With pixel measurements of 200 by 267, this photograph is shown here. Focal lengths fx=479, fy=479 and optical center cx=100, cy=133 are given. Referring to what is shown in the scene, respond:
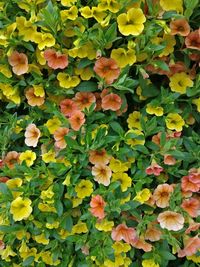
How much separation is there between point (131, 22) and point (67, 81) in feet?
1.03

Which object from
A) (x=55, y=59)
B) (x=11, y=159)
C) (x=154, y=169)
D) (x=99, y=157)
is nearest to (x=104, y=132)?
(x=99, y=157)

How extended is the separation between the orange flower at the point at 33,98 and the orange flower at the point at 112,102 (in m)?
0.25

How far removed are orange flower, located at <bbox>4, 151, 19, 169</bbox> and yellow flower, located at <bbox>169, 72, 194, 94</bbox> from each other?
0.63 m

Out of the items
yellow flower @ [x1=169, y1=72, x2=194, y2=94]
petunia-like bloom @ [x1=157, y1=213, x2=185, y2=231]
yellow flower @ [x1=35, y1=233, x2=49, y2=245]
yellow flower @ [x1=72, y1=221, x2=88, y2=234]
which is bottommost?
yellow flower @ [x1=35, y1=233, x2=49, y2=245]

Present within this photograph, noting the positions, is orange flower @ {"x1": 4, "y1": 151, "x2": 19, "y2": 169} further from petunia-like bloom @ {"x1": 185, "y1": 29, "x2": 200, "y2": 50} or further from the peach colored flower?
petunia-like bloom @ {"x1": 185, "y1": 29, "x2": 200, "y2": 50}

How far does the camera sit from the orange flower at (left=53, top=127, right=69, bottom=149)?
1.67 m

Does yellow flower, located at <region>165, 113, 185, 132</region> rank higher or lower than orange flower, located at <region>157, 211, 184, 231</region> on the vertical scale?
higher

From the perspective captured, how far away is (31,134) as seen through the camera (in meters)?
1.76

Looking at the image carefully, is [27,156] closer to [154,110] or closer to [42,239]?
[42,239]

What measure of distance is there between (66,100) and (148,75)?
0.31 metres

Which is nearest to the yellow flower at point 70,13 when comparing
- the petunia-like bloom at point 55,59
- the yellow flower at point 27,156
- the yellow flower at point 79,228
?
the petunia-like bloom at point 55,59

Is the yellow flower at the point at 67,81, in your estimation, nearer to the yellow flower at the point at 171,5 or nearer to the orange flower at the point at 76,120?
the orange flower at the point at 76,120

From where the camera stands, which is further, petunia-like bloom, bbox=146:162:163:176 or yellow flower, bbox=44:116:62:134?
yellow flower, bbox=44:116:62:134

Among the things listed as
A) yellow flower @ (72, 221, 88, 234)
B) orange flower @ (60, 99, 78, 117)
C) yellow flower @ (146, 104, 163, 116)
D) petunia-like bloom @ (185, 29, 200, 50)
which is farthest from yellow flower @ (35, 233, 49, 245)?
petunia-like bloom @ (185, 29, 200, 50)
